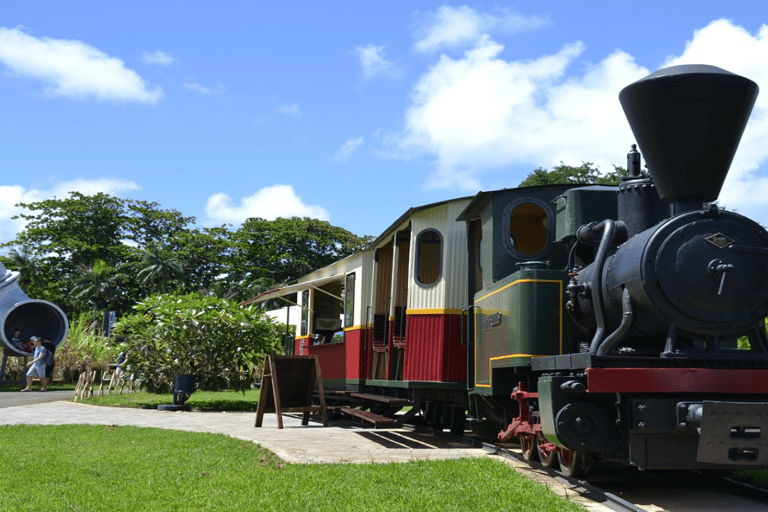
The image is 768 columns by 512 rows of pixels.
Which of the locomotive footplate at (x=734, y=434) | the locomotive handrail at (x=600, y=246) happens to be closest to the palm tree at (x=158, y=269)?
the locomotive handrail at (x=600, y=246)

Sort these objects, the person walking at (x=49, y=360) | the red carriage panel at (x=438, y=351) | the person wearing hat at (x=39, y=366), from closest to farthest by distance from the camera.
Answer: the red carriage panel at (x=438, y=351), the person wearing hat at (x=39, y=366), the person walking at (x=49, y=360)

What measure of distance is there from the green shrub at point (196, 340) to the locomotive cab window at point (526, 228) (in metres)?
9.05

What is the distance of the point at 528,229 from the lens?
342 inches

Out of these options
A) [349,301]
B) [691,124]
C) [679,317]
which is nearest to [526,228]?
[691,124]

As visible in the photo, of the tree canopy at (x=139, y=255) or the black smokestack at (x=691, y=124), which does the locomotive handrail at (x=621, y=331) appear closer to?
the black smokestack at (x=691, y=124)

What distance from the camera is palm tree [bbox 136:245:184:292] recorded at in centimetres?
4600

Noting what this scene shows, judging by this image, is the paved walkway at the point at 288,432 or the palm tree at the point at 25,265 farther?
the palm tree at the point at 25,265

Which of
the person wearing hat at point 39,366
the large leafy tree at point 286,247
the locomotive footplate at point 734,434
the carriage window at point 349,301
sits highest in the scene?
the large leafy tree at point 286,247

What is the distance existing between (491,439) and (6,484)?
6.30 meters

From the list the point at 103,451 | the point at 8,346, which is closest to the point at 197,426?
the point at 103,451

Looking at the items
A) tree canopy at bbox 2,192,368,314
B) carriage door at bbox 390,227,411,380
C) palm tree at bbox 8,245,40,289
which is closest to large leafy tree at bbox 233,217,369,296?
tree canopy at bbox 2,192,368,314

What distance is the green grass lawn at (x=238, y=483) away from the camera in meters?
5.74

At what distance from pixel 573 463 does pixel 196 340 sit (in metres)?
11.0

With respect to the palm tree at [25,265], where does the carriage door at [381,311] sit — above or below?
below
